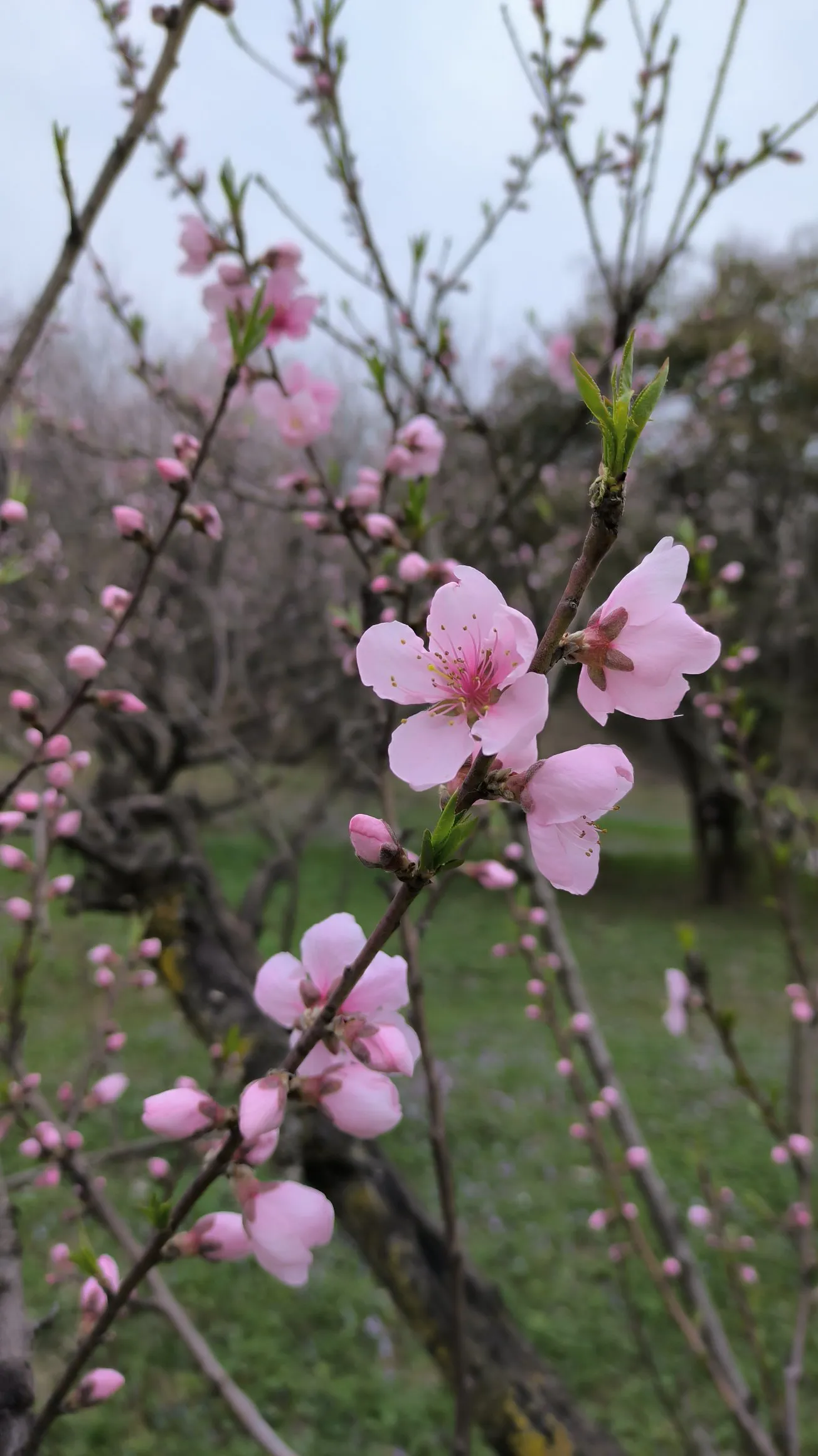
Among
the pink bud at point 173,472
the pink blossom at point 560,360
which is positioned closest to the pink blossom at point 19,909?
the pink bud at point 173,472

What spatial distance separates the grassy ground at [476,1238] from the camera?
124 inches

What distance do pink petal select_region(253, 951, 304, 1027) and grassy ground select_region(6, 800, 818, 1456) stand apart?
23 centimetres

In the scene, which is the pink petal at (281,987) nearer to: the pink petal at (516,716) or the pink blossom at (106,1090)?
the pink petal at (516,716)

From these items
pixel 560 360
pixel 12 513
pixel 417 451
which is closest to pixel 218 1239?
pixel 12 513

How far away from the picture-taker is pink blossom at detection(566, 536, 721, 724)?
0.52 metres

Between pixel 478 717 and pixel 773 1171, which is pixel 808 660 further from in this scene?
pixel 478 717

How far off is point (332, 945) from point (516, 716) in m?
0.27

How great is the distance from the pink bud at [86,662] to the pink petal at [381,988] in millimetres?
616

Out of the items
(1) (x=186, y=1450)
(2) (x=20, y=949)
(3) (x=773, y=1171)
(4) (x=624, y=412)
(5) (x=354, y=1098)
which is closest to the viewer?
(4) (x=624, y=412)

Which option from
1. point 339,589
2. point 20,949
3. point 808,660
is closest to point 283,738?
point 339,589

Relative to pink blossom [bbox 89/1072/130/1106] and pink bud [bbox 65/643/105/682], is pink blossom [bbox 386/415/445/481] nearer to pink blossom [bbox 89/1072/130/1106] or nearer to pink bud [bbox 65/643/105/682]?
pink bud [bbox 65/643/105/682]

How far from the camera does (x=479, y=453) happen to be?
7262mm

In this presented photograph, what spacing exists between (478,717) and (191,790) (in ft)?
13.2

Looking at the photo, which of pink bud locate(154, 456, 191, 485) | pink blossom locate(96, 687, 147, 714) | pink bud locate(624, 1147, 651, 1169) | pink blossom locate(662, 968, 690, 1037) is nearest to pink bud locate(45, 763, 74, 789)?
pink blossom locate(96, 687, 147, 714)
